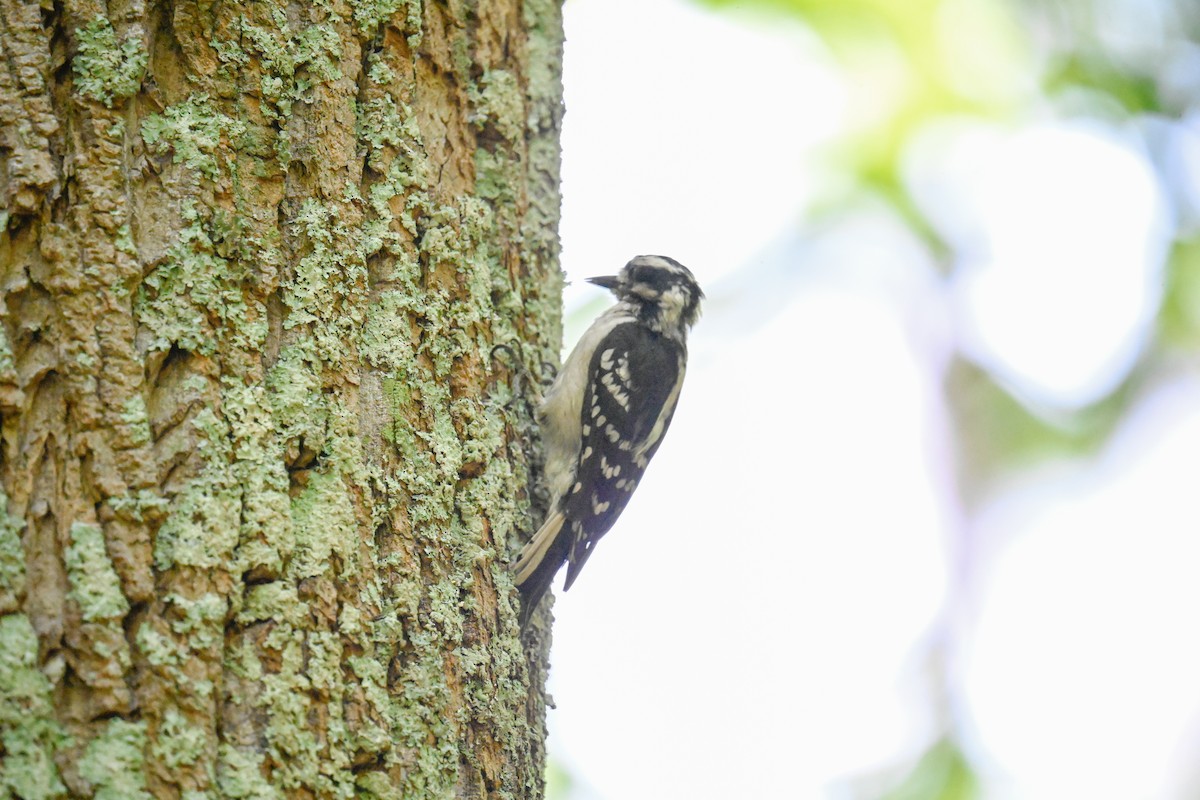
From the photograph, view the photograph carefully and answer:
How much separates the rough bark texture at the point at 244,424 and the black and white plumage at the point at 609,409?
55 cm

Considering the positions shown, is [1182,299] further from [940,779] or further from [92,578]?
[92,578]

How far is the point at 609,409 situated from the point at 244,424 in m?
2.17

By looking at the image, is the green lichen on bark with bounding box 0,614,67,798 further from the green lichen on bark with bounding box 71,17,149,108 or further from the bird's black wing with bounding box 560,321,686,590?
the bird's black wing with bounding box 560,321,686,590

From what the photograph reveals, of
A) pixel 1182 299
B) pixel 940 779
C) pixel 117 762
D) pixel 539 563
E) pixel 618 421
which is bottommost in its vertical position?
pixel 117 762

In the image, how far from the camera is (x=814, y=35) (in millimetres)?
6441

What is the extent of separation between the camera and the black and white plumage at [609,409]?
3.28 metres

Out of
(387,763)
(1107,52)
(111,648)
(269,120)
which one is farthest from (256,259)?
(1107,52)

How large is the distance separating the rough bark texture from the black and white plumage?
0.55 m

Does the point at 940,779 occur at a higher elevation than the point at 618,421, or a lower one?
lower

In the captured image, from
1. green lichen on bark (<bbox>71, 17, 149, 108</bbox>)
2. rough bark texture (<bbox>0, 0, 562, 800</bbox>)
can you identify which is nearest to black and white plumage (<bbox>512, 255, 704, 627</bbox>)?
rough bark texture (<bbox>0, 0, 562, 800</bbox>)

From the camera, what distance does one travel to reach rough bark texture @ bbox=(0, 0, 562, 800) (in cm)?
178

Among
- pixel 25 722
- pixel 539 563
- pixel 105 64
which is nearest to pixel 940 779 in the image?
pixel 539 563

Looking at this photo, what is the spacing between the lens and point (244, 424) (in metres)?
2.04

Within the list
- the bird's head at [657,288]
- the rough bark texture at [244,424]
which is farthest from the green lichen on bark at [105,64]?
the bird's head at [657,288]
